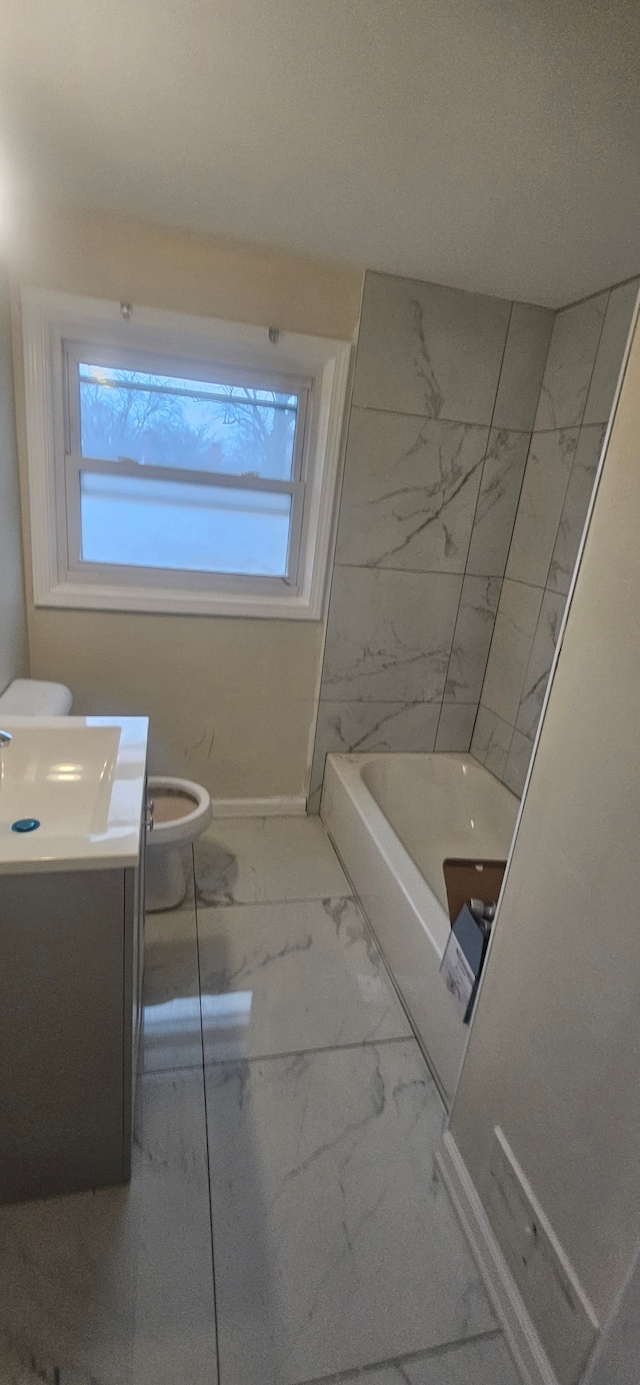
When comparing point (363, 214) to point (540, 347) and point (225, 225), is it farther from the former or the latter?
point (540, 347)

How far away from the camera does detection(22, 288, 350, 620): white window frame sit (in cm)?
197

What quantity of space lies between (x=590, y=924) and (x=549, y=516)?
1.69m

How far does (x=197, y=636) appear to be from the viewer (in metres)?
2.37

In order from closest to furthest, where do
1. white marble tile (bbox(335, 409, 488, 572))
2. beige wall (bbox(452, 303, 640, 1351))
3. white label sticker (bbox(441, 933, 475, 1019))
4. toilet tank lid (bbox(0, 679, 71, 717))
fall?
beige wall (bbox(452, 303, 640, 1351)) < white label sticker (bbox(441, 933, 475, 1019)) < toilet tank lid (bbox(0, 679, 71, 717)) < white marble tile (bbox(335, 409, 488, 572))

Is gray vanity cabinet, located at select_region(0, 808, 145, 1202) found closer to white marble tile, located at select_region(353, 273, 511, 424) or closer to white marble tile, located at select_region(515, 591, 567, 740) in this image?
white marble tile, located at select_region(515, 591, 567, 740)

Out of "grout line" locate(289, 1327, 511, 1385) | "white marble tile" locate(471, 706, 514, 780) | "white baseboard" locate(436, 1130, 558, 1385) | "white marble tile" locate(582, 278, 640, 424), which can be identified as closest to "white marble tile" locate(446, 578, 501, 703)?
"white marble tile" locate(471, 706, 514, 780)

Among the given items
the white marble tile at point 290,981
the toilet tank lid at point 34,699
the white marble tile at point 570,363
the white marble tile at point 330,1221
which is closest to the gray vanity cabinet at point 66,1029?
the white marble tile at point 330,1221

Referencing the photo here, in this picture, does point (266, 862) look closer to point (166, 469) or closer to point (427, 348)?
point (166, 469)

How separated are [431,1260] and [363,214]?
2.47 m

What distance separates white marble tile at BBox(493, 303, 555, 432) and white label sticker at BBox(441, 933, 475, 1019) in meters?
1.85

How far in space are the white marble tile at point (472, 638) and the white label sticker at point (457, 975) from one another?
4.39 ft

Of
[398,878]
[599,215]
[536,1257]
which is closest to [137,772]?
[398,878]

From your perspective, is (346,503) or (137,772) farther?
(346,503)

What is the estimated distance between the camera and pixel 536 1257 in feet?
3.43
